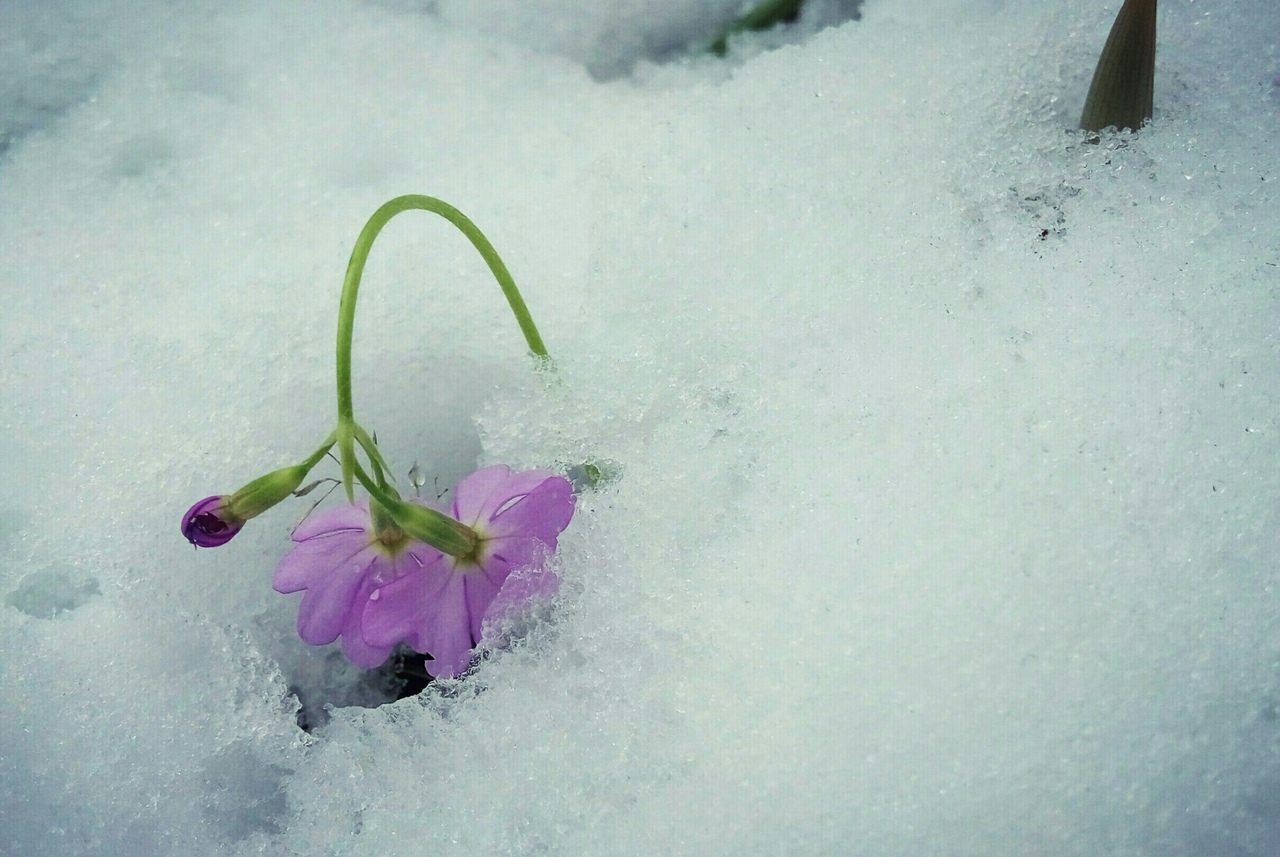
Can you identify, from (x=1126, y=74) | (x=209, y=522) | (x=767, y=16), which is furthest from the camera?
(x=767, y=16)

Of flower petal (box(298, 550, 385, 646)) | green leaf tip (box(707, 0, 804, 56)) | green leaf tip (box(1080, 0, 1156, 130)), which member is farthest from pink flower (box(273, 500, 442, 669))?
green leaf tip (box(707, 0, 804, 56))

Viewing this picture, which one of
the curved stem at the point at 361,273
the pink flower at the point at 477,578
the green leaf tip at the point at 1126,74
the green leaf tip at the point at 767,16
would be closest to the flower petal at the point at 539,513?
the pink flower at the point at 477,578

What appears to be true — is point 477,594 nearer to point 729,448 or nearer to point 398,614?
point 398,614

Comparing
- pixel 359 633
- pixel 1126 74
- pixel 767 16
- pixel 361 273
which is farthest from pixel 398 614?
pixel 767 16

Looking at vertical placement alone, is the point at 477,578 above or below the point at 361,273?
below

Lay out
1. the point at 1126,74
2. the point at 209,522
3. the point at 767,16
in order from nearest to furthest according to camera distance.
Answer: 1. the point at 209,522
2. the point at 1126,74
3. the point at 767,16

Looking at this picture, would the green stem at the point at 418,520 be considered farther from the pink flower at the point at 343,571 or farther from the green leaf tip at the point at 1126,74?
the green leaf tip at the point at 1126,74
